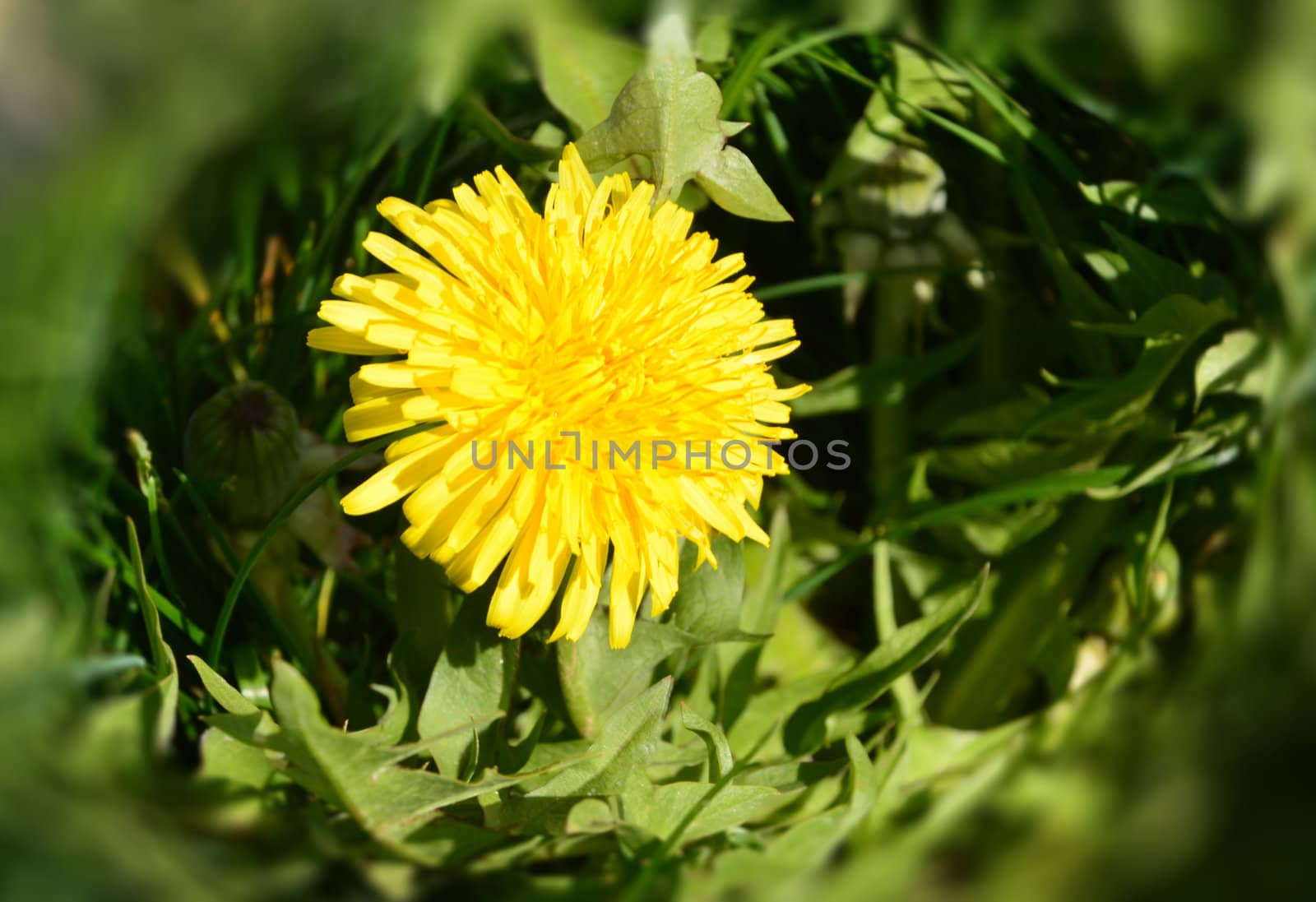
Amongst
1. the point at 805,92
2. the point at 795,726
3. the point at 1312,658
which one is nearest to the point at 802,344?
the point at 805,92

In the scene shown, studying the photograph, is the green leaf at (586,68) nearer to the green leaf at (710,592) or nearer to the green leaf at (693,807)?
the green leaf at (710,592)

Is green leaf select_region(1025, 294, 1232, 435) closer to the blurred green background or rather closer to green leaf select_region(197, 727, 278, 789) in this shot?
the blurred green background

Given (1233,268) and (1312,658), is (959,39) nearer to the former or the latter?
(1233,268)

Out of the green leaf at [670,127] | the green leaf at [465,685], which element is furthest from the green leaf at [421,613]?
the green leaf at [670,127]

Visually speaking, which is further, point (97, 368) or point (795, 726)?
point (795, 726)

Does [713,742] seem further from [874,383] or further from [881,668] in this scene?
A: [874,383]

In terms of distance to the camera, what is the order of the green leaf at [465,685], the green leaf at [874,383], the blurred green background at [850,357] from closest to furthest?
the blurred green background at [850,357]
the green leaf at [465,685]
the green leaf at [874,383]
